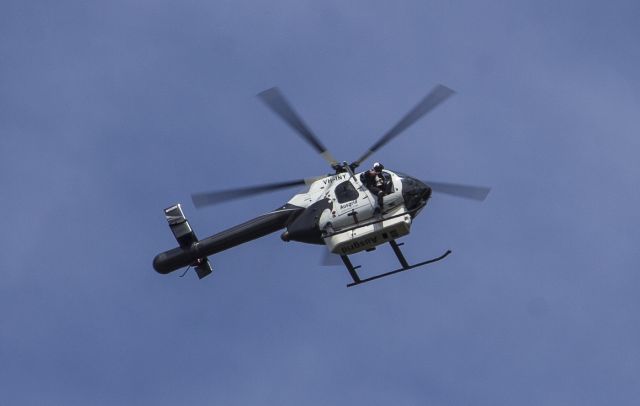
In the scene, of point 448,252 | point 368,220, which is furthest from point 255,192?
point 448,252

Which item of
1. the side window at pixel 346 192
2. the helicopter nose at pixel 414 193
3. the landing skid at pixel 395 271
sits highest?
the side window at pixel 346 192

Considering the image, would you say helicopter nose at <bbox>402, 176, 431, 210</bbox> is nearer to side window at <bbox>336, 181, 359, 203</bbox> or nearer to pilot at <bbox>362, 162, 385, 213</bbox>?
pilot at <bbox>362, 162, 385, 213</bbox>

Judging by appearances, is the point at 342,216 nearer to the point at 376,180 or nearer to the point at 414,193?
the point at 376,180

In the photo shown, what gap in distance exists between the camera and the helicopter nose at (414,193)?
71.3ft

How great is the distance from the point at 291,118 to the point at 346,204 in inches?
79.8

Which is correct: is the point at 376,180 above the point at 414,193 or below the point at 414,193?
above

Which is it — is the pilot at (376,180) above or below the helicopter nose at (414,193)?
above

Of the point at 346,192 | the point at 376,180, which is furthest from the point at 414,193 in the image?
the point at 346,192

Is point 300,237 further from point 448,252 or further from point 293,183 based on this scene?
point 448,252

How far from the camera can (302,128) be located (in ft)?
73.2

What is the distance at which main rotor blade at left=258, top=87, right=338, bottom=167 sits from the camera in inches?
878

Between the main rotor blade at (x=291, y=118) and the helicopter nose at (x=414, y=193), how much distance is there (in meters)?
1.74

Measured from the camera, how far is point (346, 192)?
22.2 meters

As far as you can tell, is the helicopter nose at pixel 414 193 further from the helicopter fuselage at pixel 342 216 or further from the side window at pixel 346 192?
the side window at pixel 346 192
